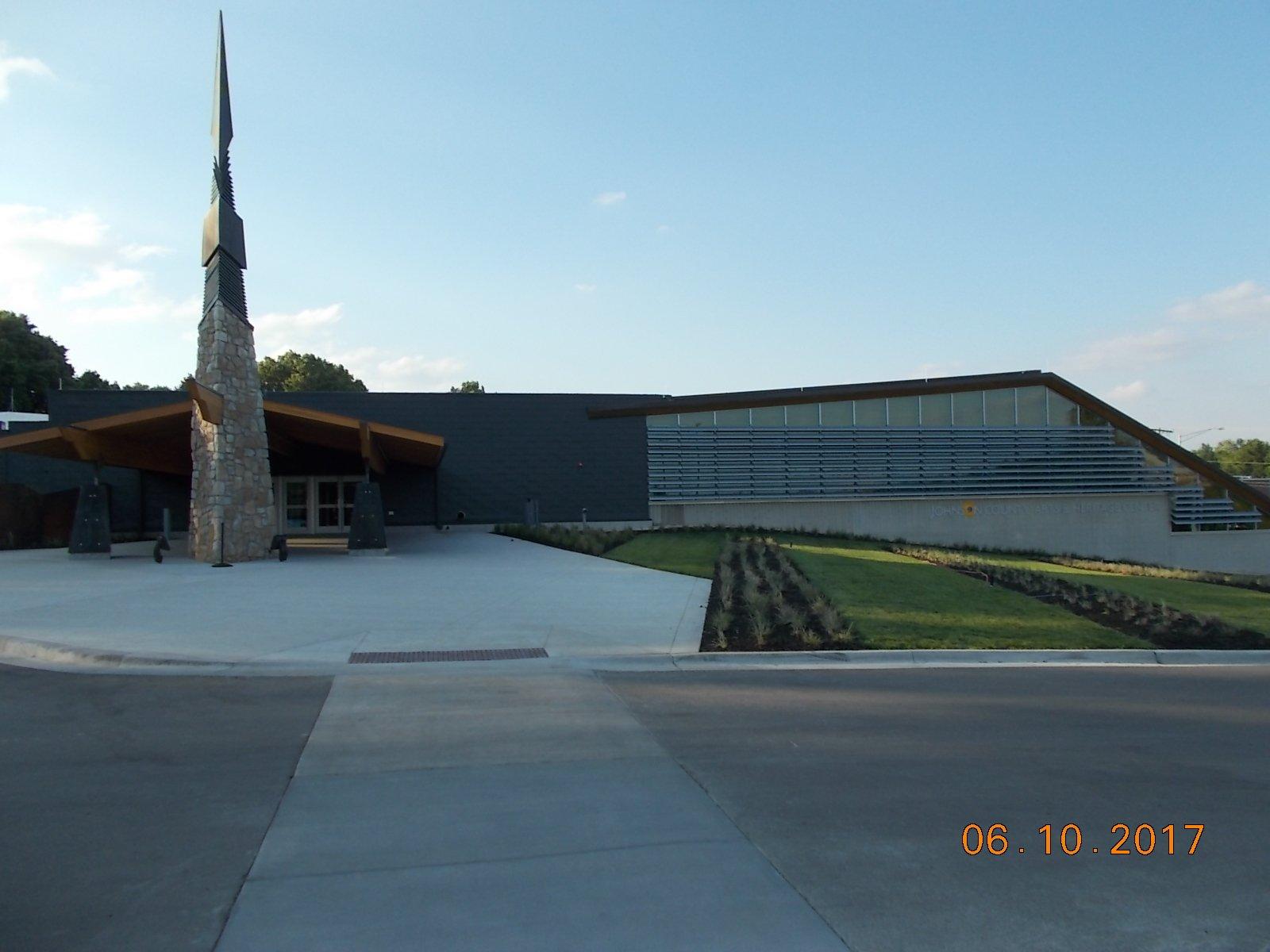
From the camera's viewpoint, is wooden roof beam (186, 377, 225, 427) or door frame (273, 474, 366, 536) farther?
door frame (273, 474, 366, 536)

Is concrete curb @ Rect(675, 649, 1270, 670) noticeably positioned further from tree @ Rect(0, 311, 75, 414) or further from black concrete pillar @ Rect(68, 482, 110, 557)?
tree @ Rect(0, 311, 75, 414)

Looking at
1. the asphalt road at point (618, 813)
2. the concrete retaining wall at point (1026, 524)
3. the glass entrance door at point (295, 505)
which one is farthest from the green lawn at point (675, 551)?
the glass entrance door at point (295, 505)

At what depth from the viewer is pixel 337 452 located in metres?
29.6

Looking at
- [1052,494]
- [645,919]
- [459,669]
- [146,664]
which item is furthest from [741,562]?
[1052,494]

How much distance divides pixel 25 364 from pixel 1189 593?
60.7 m

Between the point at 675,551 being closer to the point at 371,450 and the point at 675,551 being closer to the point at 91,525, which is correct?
the point at 371,450

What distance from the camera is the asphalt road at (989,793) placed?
423 cm

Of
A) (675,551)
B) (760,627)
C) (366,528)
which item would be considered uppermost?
(366,528)

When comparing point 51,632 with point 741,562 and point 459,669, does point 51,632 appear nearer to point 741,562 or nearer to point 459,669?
point 459,669

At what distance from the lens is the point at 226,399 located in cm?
1964

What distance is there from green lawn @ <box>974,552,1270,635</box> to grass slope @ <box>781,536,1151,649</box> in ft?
8.91

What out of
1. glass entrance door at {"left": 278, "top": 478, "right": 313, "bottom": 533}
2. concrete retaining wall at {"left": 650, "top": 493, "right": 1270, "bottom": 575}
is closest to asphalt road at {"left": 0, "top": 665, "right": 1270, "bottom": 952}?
glass entrance door at {"left": 278, "top": 478, "right": 313, "bottom": 533}

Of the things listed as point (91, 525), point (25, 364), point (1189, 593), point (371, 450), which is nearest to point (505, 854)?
point (371, 450)

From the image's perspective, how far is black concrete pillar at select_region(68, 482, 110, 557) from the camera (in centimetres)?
2164
